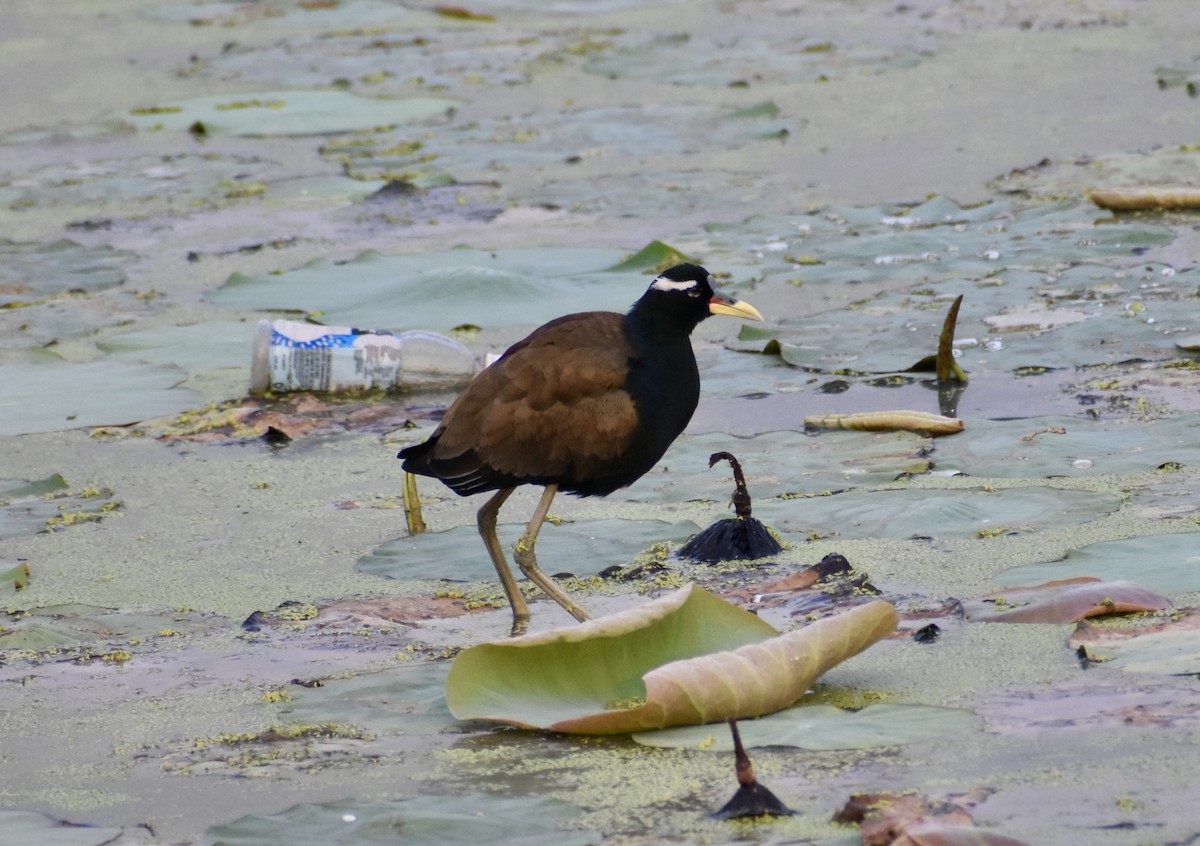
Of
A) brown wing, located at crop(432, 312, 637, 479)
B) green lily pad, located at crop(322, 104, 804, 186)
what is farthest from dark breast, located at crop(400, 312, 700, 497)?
green lily pad, located at crop(322, 104, 804, 186)

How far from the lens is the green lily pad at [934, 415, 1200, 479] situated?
13.6 ft

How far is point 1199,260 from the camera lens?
A: 19.6 feet

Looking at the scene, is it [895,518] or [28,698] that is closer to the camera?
[28,698]

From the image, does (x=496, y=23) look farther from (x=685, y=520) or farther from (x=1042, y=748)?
(x=1042, y=748)

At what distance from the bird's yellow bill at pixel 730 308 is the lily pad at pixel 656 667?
0.99 meters

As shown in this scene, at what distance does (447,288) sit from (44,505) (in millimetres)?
1986

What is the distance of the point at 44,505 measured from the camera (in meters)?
4.57

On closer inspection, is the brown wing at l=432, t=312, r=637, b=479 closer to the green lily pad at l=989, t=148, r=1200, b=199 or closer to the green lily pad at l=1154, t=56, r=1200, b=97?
the green lily pad at l=989, t=148, r=1200, b=199

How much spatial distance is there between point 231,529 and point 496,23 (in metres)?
8.41

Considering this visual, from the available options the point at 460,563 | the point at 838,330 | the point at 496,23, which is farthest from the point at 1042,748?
the point at 496,23

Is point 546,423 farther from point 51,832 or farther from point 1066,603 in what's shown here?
point 51,832

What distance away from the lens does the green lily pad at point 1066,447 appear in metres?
4.15

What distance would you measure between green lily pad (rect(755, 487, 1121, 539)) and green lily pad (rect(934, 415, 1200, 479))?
0.19 meters

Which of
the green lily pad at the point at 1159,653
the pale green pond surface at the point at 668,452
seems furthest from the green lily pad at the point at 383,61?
the green lily pad at the point at 1159,653
